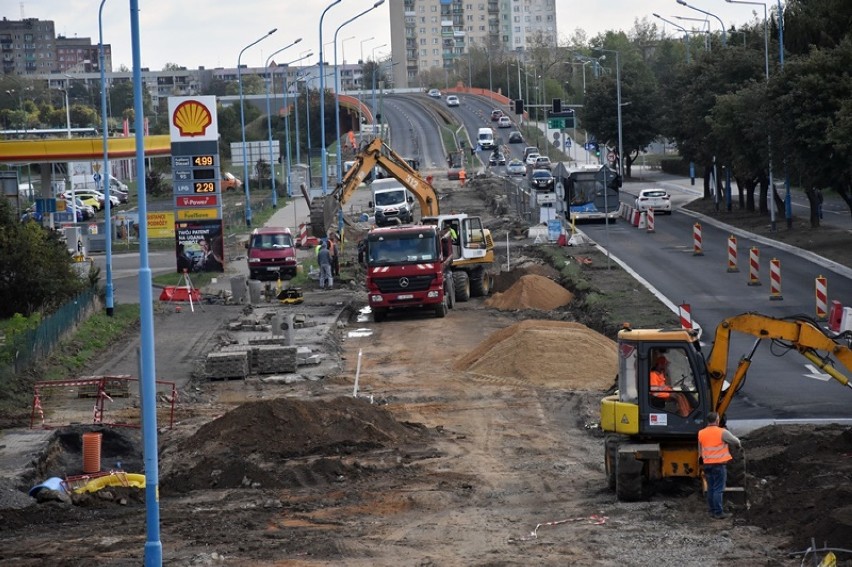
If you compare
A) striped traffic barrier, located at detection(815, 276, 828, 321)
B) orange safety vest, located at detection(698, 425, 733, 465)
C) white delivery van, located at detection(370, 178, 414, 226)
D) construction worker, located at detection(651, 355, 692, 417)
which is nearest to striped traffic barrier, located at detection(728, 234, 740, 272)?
striped traffic barrier, located at detection(815, 276, 828, 321)

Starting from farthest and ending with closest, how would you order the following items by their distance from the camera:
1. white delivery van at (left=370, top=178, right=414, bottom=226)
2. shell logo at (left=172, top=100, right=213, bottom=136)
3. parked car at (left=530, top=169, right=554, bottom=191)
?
parked car at (left=530, top=169, right=554, bottom=191)
white delivery van at (left=370, top=178, right=414, bottom=226)
shell logo at (left=172, top=100, right=213, bottom=136)

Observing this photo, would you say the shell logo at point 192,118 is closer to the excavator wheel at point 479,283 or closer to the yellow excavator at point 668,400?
the excavator wheel at point 479,283

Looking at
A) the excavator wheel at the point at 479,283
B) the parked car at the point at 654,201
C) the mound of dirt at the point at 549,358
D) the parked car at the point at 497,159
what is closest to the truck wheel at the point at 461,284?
the excavator wheel at the point at 479,283

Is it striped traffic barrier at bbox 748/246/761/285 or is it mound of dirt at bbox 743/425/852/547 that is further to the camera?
striped traffic barrier at bbox 748/246/761/285

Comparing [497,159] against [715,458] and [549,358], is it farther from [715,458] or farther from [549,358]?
[715,458]

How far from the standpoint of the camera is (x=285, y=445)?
21266 mm

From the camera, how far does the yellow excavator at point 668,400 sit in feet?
54.3

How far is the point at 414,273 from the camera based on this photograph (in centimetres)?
3694

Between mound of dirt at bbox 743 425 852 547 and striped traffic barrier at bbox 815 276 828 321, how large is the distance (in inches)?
522

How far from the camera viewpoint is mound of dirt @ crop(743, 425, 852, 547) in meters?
14.1

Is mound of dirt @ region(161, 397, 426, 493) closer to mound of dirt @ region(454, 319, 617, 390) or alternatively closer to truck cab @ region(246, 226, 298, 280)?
mound of dirt @ region(454, 319, 617, 390)

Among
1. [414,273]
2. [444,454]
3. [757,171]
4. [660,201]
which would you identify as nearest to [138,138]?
[444,454]

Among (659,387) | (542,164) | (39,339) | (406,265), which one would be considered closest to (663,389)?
(659,387)

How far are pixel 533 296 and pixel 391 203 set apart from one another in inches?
1248
